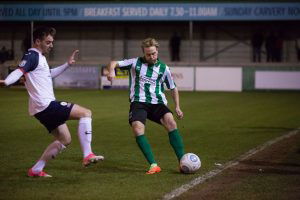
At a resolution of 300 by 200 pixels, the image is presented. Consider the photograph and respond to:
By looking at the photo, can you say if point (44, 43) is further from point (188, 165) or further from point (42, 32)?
point (188, 165)

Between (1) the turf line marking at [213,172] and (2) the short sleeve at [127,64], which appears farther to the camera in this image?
(2) the short sleeve at [127,64]

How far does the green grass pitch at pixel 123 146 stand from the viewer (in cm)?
770

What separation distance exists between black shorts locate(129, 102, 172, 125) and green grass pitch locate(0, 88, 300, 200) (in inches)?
30.8

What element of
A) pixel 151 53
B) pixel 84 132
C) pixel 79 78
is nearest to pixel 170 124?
pixel 151 53

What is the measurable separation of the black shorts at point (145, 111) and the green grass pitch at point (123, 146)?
782 mm

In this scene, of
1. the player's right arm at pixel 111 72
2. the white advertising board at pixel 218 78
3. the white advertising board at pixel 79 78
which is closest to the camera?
the player's right arm at pixel 111 72

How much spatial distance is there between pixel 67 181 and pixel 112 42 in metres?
31.8

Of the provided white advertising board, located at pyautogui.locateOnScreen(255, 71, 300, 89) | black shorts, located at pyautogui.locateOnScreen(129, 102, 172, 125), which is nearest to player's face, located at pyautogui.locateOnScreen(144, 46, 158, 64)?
black shorts, located at pyautogui.locateOnScreen(129, 102, 172, 125)

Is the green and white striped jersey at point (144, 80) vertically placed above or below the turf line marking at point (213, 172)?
above

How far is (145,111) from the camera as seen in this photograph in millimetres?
9062

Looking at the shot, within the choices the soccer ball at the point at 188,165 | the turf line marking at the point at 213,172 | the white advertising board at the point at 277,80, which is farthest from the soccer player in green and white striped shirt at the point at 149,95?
the white advertising board at the point at 277,80

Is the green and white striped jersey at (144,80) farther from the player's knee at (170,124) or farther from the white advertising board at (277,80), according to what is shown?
the white advertising board at (277,80)

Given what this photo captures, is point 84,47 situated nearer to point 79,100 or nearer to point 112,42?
point 112,42

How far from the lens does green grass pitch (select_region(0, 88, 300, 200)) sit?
770 cm
